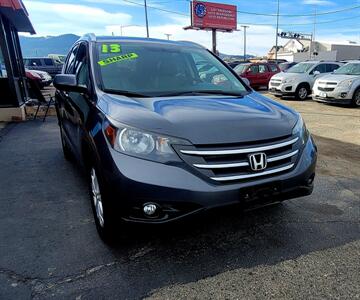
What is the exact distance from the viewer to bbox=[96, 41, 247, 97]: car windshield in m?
3.42

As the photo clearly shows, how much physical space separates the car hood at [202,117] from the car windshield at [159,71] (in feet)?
1.00

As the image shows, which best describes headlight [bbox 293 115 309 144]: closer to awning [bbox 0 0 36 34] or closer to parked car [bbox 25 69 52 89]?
awning [bbox 0 0 36 34]

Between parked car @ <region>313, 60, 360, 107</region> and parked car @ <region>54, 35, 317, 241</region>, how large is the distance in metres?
10.0

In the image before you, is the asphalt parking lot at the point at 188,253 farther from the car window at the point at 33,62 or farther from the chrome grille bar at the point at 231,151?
the car window at the point at 33,62

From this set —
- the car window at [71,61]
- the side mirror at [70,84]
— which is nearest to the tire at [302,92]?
the car window at [71,61]

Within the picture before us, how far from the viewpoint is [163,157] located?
2.50m

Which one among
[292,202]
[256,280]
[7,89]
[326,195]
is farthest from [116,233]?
[7,89]

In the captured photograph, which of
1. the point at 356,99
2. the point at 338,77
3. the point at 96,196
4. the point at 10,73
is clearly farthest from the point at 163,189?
the point at 338,77

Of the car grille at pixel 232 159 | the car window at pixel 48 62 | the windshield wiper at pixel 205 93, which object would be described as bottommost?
the car window at pixel 48 62

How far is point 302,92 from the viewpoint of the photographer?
15.2 meters

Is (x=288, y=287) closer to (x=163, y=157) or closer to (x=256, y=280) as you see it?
(x=256, y=280)

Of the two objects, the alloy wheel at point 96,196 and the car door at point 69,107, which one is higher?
the car door at point 69,107

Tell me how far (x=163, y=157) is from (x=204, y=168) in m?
0.30

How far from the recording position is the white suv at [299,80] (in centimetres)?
1491
